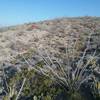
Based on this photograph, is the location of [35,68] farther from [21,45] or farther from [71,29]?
[71,29]

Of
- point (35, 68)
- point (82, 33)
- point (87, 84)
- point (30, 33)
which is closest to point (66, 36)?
point (82, 33)

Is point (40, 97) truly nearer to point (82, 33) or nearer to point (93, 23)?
point (82, 33)

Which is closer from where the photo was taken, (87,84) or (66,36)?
(87,84)

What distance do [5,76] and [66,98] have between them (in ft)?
9.37

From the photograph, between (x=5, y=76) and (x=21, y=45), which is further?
(x=21, y=45)

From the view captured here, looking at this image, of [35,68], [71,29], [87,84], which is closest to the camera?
[87,84]

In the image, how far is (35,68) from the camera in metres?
9.80

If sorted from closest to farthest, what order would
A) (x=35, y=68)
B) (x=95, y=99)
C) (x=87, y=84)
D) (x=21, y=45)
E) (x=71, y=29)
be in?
1. (x=95, y=99)
2. (x=87, y=84)
3. (x=35, y=68)
4. (x=21, y=45)
5. (x=71, y=29)

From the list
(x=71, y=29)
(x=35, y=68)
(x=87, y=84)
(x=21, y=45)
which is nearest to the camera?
(x=87, y=84)

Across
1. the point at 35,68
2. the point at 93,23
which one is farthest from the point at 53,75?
the point at 93,23

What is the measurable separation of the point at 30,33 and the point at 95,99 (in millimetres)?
7988

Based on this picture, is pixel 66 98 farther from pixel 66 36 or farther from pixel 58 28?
pixel 58 28

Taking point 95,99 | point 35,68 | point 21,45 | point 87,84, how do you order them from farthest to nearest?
1. point 21,45
2. point 35,68
3. point 87,84
4. point 95,99

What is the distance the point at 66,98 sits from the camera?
8047mm
